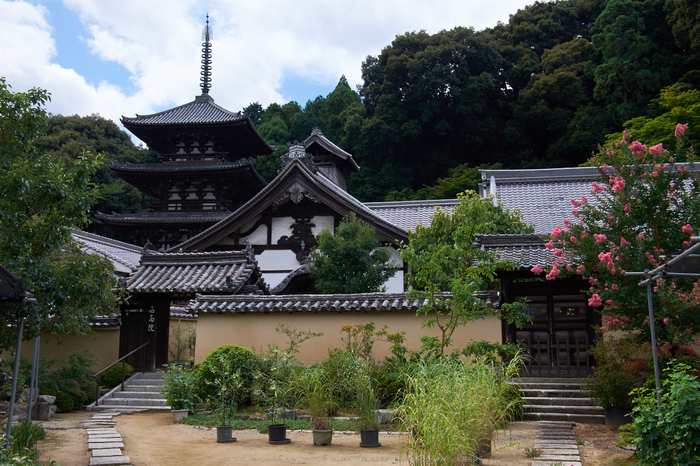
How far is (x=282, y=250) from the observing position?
61.4 ft

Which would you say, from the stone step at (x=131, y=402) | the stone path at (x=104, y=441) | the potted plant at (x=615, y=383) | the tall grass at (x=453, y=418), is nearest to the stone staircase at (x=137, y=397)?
the stone step at (x=131, y=402)

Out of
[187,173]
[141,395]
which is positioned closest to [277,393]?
[141,395]

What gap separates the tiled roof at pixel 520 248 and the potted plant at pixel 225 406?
231 inches

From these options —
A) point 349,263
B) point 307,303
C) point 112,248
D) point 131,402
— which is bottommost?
point 131,402

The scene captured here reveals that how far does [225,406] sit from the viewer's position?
10320 mm

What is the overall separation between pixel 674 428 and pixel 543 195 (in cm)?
1472

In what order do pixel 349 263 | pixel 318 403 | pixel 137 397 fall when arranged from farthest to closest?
pixel 349 263
pixel 137 397
pixel 318 403

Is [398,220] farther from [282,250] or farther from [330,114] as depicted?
[330,114]

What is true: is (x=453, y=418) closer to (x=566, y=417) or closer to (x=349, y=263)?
(x=566, y=417)

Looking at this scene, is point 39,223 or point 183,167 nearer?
point 39,223

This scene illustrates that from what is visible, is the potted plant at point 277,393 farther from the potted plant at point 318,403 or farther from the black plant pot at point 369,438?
the black plant pot at point 369,438

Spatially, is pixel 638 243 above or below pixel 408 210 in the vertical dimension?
below

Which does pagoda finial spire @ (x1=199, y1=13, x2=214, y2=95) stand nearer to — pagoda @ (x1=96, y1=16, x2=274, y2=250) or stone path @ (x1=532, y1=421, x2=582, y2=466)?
pagoda @ (x1=96, y1=16, x2=274, y2=250)

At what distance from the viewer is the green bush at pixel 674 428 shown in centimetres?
555
